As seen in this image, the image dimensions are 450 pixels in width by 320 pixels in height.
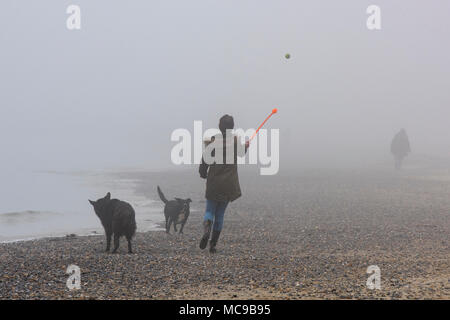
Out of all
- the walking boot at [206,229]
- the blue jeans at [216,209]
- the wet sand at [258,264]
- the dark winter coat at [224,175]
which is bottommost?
the wet sand at [258,264]

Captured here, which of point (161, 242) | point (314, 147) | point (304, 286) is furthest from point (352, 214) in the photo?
point (314, 147)

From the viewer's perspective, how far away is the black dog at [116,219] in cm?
1012

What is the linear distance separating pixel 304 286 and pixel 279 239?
597 centimetres

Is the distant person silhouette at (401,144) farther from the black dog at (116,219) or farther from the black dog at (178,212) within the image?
the black dog at (116,219)

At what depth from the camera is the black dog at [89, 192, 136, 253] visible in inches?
398

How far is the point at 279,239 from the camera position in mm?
12953

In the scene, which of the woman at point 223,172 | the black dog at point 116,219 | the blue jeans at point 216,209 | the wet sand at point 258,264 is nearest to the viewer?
the wet sand at point 258,264

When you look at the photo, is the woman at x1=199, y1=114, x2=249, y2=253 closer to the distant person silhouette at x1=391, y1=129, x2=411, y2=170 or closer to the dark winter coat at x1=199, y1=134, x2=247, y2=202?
the dark winter coat at x1=199, y1=134, x2=247, y2=202

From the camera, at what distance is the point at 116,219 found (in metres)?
10.2

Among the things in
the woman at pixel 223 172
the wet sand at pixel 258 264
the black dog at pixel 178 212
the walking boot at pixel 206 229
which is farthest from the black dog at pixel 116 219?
the black dog at pixel 178 212

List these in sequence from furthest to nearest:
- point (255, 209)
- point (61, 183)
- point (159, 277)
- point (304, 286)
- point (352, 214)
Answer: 1. point (61, 183)
2. point (255, 209)
3. point (352, 214)
4. point (159, 277)
5. point (304, 286)

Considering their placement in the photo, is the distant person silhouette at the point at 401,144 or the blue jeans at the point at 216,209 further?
the distant person silhouette at the point at 401,144

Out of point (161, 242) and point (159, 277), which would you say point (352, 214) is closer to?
point (161, 242)

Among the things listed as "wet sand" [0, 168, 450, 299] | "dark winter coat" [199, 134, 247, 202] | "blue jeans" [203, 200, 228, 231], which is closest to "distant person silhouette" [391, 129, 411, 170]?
"wet sand" [0, 168, 450, 299]
